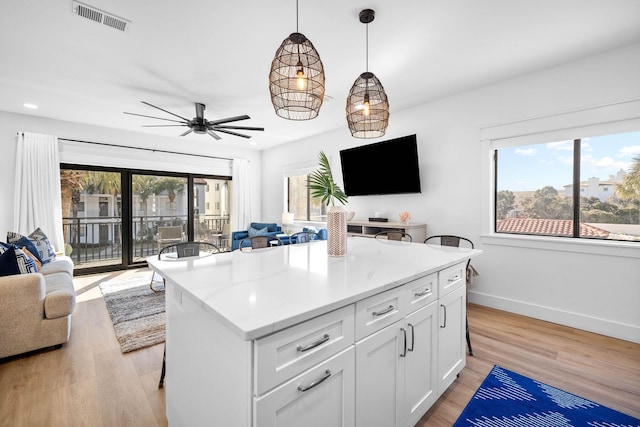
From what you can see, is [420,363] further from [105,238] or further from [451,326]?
[105,238]

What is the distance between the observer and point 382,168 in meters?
4.27

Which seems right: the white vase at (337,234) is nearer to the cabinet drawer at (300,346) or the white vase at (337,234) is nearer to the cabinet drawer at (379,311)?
the cabinet drawer at (379,311)

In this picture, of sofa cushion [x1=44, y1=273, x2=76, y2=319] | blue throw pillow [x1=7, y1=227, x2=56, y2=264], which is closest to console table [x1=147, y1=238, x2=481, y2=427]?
sofa cushion [x1=44, y1=273, x2=76, y2=319]

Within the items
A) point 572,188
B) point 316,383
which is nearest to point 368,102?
point 316,383

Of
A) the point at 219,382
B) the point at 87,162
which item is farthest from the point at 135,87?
the point at 219,382

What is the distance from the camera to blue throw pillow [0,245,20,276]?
2346 mm

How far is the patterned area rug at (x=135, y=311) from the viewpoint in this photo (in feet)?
8.36

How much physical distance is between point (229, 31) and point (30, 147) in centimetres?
427

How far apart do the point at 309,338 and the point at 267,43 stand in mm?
2534

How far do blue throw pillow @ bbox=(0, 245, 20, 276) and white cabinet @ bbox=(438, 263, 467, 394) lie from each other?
11.1 feet

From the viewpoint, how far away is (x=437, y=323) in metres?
1.59

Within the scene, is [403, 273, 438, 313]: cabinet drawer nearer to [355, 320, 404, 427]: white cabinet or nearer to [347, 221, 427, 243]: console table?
[355, 320, 404, 427]: white cabinet

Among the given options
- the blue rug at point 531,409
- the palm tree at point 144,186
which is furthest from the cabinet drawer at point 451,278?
the palm tree at point 144,186

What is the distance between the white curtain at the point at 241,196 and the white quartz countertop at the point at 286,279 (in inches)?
195
